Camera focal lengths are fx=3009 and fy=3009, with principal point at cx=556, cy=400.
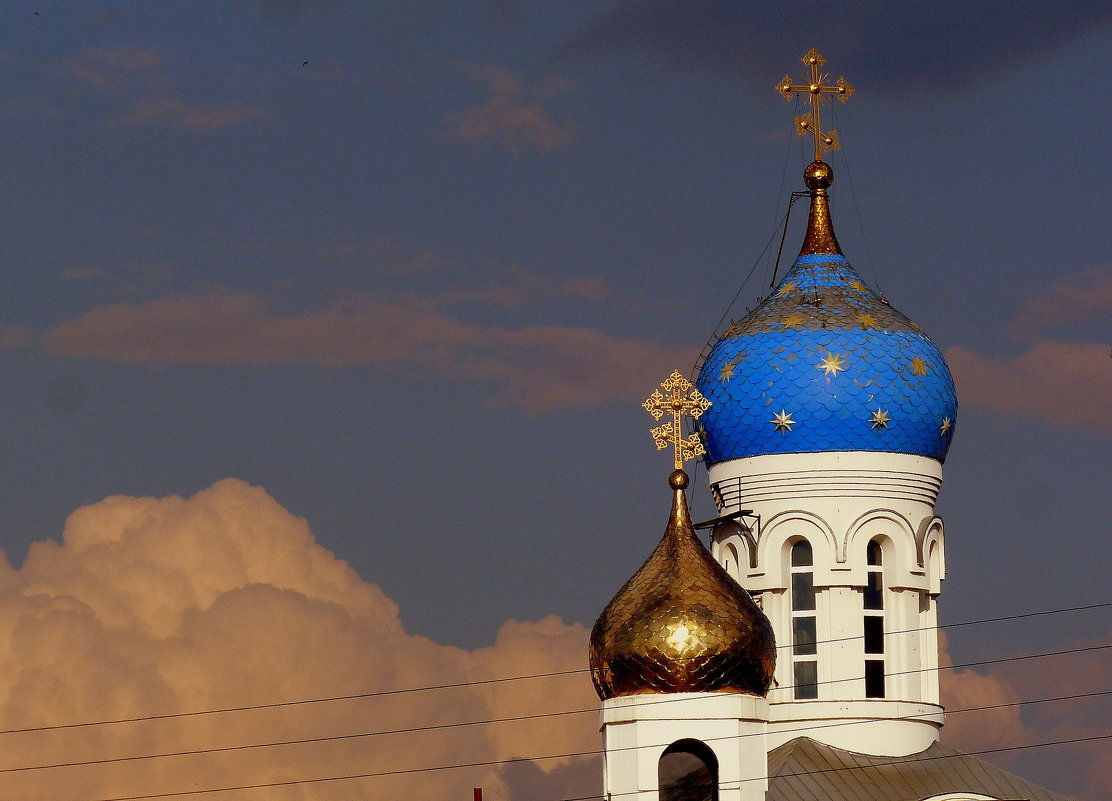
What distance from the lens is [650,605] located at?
31.6 metres

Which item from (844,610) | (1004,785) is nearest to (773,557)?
(844,610)

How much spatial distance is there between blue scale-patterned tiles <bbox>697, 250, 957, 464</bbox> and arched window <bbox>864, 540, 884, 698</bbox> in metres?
1.33

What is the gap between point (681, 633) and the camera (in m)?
31.4

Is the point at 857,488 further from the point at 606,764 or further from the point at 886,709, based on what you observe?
the point at 606,764

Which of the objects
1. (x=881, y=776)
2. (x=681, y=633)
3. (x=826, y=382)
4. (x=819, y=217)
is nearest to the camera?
(x=681, y=633)

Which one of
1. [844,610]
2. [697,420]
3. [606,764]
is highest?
[697,420]

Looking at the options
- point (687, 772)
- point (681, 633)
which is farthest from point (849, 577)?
point (681, 633)

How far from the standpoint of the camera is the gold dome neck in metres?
37.4

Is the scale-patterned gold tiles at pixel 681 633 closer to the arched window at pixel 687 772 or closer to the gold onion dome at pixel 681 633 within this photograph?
the gold onion dome at pixel 681 633

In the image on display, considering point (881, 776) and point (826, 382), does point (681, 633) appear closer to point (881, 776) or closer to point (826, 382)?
point (881, 776)

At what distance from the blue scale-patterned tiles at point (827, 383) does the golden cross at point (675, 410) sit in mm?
2851

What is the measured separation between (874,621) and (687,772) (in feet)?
15.0

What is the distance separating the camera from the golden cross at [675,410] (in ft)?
108

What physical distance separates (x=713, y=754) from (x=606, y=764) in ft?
3.68
